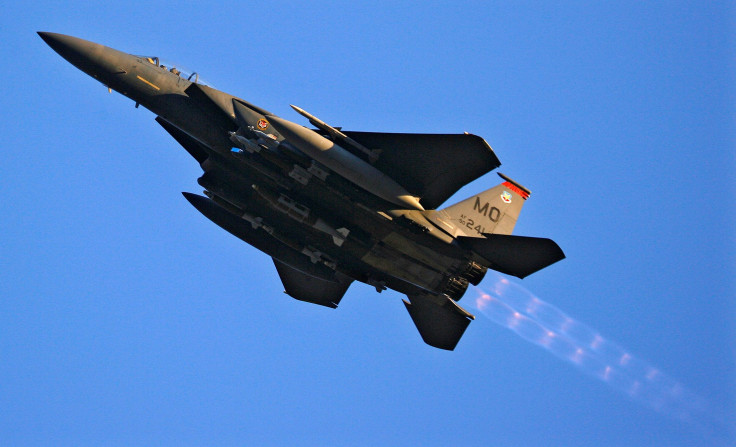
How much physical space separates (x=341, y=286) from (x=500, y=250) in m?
6.02

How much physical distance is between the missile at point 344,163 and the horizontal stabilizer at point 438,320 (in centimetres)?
439

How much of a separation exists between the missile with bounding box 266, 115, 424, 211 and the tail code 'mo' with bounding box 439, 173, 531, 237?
1.67m

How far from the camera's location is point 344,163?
19734mm

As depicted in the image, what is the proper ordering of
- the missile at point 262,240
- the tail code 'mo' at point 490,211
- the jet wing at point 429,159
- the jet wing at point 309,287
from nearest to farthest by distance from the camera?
the jet wing at point 429,159, the tail code 'mo' at point 490,211, the missile at point 262,240, the jet wing at point 309,287

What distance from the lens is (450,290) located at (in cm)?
2212

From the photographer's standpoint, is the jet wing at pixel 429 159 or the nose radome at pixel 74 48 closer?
the nose radome at pixel 74 48

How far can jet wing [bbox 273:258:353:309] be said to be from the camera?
1006 inches

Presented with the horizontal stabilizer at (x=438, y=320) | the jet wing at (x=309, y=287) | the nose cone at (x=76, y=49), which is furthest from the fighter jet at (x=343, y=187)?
the jet wing at (x=309, y=287)

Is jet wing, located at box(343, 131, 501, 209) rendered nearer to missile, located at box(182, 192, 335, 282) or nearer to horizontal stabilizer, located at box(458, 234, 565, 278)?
horizontal stabilizer, located at box(458, 234, 565, 278)

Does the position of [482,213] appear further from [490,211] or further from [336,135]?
[336,135]

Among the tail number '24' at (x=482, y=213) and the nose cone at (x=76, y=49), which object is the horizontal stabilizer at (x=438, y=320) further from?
the nose cone at (x=76, y=49)

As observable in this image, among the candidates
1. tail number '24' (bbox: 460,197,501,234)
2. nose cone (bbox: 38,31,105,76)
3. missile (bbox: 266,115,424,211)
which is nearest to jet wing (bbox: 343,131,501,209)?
missile (bbox: 266,115,424,211)

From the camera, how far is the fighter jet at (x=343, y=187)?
19.9 meters

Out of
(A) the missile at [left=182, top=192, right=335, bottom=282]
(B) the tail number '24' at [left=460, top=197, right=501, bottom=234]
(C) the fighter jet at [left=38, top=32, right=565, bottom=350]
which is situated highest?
(B) the tail number '24' at [left=460, top=197, right=501, bottom=234]
